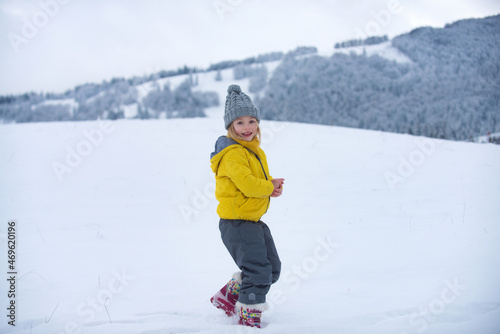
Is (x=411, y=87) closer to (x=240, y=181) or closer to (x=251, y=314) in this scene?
(x=240, y=181)

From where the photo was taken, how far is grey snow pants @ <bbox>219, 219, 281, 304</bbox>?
2217mm

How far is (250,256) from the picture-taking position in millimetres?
2209

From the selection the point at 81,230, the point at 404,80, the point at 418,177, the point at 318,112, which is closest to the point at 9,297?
the point at 81,230

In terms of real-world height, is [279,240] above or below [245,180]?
below

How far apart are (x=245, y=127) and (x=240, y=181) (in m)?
0.50

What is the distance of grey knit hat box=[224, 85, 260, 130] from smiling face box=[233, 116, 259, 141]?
0.04m

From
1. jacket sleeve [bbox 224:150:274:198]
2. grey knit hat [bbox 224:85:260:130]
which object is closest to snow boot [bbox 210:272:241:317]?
jacket sleeve [bbox 224:150:274:198]

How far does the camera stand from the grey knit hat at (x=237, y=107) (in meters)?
2.37

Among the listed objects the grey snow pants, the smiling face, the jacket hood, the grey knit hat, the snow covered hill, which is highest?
the grey knit hat

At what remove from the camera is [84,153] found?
31.6ft

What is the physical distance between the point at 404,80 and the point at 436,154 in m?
80.9

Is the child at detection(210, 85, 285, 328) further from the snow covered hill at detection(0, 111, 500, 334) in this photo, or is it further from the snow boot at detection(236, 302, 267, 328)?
the snow covered hill at detection(0, 111, 500, 334)

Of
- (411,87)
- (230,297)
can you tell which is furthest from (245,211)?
(411,87)

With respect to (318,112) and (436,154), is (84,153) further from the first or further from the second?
(318,112)
